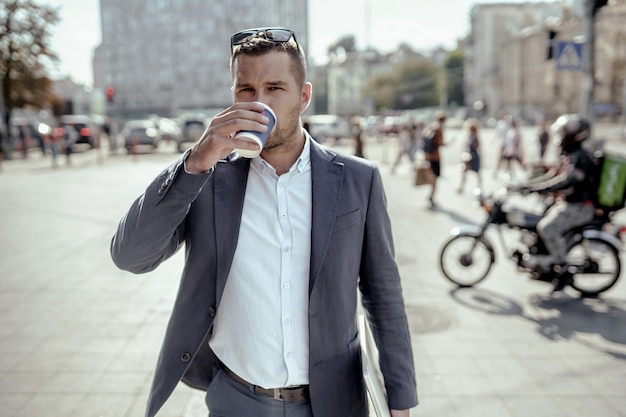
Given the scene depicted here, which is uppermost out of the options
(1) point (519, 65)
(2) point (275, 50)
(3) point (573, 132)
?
(1) point (519, 65)

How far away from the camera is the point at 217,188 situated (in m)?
1.98

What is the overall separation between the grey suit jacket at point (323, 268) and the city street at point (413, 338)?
7.14ft

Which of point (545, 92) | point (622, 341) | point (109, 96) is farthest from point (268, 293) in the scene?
point (545, 92)

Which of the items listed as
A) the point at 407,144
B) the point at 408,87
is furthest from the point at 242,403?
the point at 408,87

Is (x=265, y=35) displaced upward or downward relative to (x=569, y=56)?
downward

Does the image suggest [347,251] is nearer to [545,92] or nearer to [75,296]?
[75,296]

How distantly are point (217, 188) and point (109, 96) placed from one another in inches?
1364

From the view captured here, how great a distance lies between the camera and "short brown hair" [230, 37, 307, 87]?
1842 millimetres

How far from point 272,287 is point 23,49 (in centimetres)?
4332

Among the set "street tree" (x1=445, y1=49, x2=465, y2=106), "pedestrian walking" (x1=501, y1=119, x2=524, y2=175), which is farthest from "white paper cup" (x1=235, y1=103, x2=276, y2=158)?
"street tree" (x1=445, y1=49, x2=465, y2=106)

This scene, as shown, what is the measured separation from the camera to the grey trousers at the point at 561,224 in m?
6.50

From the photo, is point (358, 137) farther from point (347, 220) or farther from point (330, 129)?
point (330, 129)

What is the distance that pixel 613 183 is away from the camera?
253 inches

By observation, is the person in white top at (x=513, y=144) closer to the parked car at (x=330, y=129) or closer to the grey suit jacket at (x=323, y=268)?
the grey suit jacket at (x=323, y=268)
